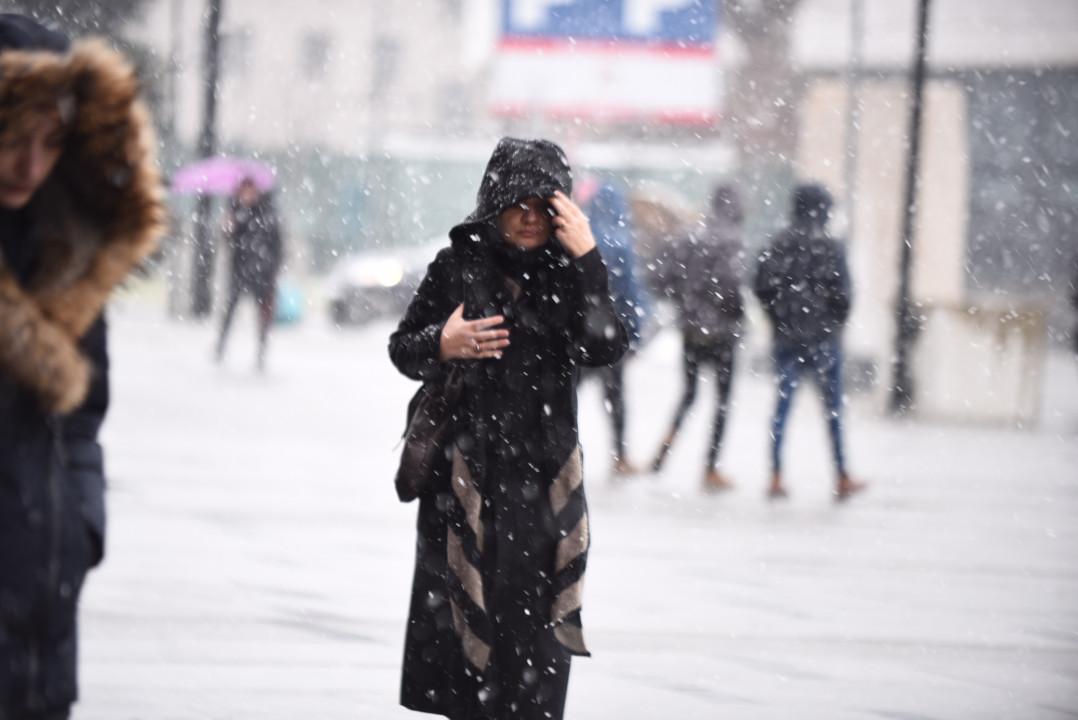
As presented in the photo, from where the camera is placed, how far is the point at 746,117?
45.0 meters

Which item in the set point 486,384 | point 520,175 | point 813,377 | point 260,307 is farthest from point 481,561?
point 260,307

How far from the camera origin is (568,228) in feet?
12.7

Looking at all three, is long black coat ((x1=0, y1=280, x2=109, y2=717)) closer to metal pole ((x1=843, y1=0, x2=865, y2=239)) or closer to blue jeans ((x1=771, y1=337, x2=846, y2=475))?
blue jeans ((x1=771, y1=337, x2=846, y2=475))

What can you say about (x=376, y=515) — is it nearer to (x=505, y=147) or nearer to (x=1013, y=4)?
(x=505, y=147)

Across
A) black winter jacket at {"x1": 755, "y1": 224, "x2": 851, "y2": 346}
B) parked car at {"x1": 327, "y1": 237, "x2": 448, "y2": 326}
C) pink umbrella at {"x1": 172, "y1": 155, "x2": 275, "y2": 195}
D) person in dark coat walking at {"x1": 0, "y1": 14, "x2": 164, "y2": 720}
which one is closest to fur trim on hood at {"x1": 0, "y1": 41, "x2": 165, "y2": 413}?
person in dark coat walking at {"x1": 0, "y1": 14, "x2": 164, "y2": 720}

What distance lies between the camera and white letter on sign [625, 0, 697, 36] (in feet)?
82.4

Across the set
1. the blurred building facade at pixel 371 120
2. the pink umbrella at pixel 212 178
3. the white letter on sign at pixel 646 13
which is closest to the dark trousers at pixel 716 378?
the pink umbrella at pixel 212 178

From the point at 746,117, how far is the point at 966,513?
3671 centimetres

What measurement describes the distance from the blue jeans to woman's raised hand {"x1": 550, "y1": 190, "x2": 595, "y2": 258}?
5.73 meters

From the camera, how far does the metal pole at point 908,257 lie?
14.4m

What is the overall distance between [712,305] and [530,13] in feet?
50.5

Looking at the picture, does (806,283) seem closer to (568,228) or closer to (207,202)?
(568,228)

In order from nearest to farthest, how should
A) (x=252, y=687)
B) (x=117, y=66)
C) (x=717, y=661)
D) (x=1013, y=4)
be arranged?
(x=117, y=66), (x=252, y=687), (x=717, y=661), (x=1013, y=4)

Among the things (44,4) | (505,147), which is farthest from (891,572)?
(44,4)
